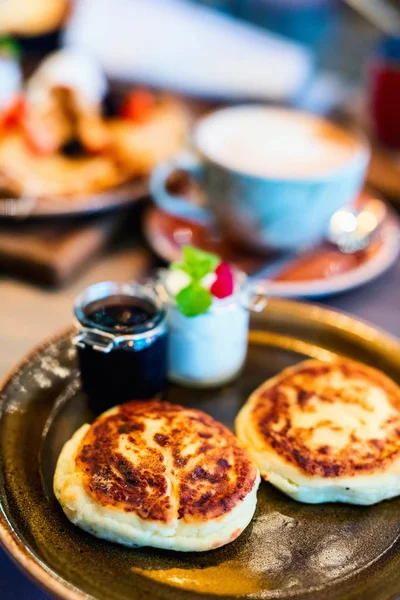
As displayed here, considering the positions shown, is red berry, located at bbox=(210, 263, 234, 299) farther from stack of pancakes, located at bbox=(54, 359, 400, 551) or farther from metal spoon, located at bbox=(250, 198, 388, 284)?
metal spoon, located at bbox=(250, 198, 388, 284)

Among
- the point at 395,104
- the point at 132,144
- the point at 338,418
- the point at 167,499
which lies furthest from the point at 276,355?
the point at 395,104

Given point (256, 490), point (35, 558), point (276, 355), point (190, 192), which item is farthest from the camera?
point (190, 192)

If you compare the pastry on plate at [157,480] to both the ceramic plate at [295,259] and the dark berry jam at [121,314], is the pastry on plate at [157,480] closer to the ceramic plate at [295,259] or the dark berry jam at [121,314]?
the dark berry jam at [121,314]

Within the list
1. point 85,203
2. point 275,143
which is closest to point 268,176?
point 275,143

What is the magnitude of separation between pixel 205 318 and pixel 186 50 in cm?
196

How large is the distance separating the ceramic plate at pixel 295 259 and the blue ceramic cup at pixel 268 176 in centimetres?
5

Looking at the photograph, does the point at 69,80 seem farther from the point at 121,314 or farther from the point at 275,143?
the point at 121,314

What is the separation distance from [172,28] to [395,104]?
118cm

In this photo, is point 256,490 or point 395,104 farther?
point 395,104

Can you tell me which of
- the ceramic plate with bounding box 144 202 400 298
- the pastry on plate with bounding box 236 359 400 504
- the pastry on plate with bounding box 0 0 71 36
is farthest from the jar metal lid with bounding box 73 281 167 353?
the pastry on plate with bounding box 0 0 71 36

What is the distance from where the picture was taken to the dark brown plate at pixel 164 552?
3.21ft

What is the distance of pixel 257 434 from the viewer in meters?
1.24

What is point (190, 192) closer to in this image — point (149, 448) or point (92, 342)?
point (92, 342)

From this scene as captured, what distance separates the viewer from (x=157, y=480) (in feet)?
3.54
